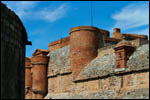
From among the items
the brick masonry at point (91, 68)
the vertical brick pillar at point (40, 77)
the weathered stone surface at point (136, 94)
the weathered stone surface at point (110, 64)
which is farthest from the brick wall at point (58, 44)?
the weathered stone surface at point (136, 94)

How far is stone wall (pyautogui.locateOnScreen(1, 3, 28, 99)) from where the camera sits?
8.69 meters

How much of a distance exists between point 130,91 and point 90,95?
428cm

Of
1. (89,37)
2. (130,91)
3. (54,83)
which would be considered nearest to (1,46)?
(130,91)

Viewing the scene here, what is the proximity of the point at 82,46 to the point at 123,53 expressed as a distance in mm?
5803

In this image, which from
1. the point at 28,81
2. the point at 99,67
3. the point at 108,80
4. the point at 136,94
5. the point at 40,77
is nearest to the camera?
the point at 136,94

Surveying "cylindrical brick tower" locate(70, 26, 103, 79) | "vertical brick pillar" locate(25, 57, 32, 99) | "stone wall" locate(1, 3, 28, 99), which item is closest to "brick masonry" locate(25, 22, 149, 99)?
"cylindrical brick tower" locate(70, 26, 103, 79)

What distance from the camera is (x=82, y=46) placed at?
30406 mm

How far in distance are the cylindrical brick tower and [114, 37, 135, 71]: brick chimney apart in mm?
4632

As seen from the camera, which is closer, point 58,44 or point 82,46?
point 82,46

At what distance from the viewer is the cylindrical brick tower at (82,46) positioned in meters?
30.2

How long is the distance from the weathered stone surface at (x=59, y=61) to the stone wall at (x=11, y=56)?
22348mm

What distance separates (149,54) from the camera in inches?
943

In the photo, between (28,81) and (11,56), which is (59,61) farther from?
(11,56)

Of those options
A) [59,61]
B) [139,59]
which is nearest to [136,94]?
[139,59]
